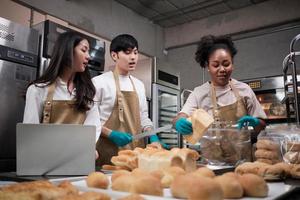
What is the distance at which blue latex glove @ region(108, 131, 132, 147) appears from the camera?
1.73 metres

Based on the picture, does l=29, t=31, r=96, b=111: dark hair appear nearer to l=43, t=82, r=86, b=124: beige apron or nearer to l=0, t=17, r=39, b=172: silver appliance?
l=43, t=82, r=86, b=124: beige apron

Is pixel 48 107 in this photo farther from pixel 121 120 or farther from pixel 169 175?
pixel 169 175

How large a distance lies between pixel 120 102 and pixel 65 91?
0.53 meters

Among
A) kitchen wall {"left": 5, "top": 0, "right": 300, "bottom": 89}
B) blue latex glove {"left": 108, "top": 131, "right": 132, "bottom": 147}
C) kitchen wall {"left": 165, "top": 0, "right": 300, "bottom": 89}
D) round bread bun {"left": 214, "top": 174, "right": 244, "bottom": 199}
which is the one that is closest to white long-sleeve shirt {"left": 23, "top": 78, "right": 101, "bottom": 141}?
blue latex glove {"left": 108, "top": 131, "right": 132, "bottom": 147}

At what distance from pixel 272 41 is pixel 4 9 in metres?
3.60

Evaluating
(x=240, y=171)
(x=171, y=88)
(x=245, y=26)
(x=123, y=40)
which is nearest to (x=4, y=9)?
(x=123, y=40)

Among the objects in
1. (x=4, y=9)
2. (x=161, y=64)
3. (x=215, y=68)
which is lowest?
(x=215, y=68)

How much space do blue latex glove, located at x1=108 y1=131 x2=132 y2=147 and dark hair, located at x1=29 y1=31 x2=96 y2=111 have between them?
258 mm

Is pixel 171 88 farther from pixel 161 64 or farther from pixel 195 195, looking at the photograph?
pixel 195 195

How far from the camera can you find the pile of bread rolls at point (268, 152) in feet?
3.58

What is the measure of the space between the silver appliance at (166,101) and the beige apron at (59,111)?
196 cm

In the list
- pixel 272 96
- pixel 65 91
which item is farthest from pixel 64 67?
pixel 272 96

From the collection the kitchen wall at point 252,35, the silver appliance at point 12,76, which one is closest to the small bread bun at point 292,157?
the silver appliance at point 12,76

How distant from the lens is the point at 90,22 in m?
4.01
